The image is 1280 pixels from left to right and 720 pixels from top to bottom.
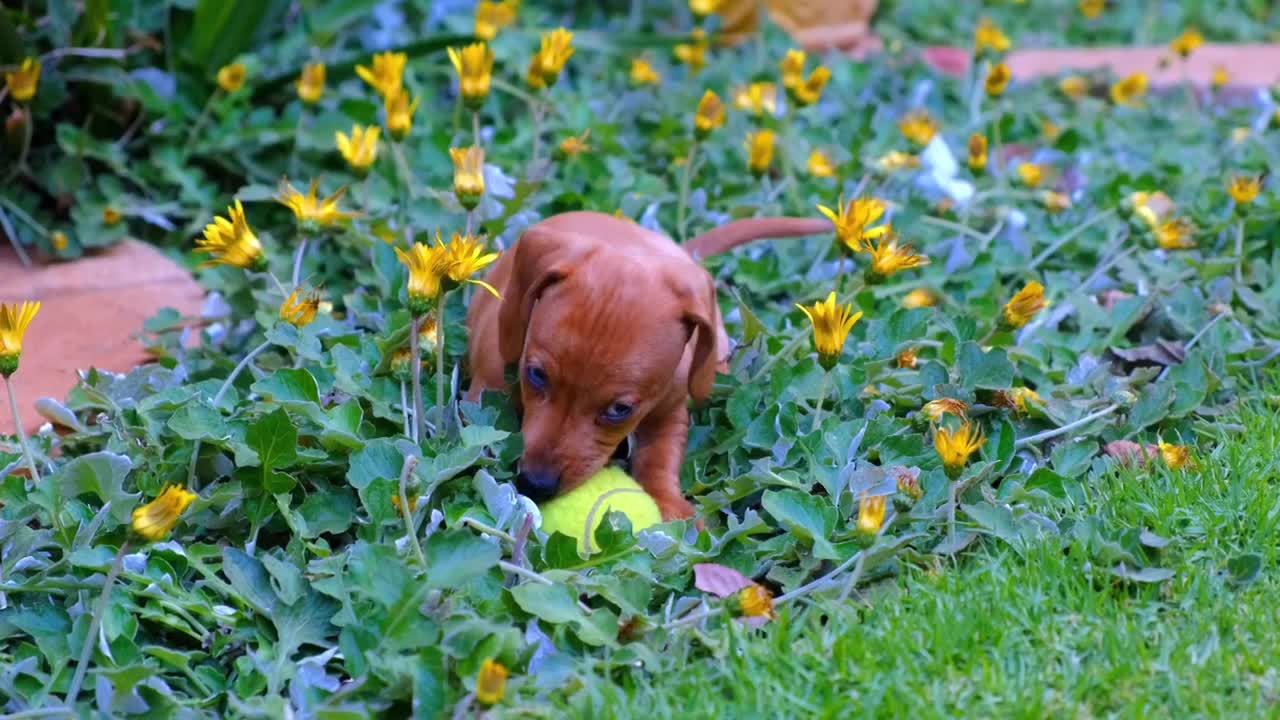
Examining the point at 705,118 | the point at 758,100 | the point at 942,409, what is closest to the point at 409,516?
the point at 942,409

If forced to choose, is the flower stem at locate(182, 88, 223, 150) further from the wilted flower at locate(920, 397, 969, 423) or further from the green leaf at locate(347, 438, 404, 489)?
the wilted flower at locate(920, 397, 969, 423)

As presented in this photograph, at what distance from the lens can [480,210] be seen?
4.00m

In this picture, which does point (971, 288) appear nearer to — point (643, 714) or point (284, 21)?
point (643, 714)

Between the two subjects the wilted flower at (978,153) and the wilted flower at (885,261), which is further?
the wilted flower at (978,153)

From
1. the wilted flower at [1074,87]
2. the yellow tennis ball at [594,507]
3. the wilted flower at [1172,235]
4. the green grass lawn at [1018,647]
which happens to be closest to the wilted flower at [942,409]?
the green grass lawn at [1018,647]

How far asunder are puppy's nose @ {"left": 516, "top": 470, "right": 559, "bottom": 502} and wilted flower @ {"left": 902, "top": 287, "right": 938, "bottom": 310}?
137 centimetres

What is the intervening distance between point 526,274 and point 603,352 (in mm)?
317

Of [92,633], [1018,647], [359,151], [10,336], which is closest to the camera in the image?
[92,633]

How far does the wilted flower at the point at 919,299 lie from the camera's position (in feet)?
13.0

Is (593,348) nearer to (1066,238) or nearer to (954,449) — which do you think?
(954,449)

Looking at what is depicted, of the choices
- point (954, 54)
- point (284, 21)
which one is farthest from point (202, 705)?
point (954, 54)

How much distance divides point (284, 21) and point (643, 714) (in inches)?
149

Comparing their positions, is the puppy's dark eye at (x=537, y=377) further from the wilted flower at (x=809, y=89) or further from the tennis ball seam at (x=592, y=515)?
the wilted flower at (x=809, y=89)

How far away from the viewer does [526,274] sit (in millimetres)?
3127
